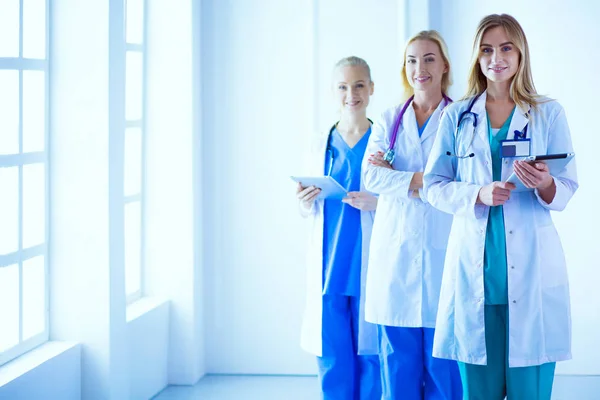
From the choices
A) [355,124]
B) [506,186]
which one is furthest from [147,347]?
[506,186]

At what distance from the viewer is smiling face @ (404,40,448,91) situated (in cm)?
286

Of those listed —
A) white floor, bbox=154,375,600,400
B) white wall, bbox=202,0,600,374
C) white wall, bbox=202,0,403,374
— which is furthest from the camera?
white wall, bbox=202,0,403,374

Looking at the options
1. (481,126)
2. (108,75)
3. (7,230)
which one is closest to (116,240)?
(7,230)

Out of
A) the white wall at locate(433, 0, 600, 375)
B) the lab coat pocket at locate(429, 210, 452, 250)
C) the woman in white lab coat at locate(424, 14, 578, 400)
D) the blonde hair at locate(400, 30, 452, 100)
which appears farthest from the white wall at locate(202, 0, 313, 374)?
the woman in white lab coat at locate(424, 14, 578, 400)

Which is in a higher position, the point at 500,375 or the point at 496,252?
the point at 496,252

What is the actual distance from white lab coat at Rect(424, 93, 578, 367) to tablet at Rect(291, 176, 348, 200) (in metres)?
0.70

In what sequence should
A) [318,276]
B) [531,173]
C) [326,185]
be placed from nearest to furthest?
[531,173]
[326,185]
[318,276]

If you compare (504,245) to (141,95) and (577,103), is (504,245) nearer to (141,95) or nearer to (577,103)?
(577,103)

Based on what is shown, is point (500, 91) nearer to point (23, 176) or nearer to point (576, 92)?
point (23, 176)

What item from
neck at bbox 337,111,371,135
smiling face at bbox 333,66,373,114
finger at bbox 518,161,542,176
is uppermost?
smiling face at bbox 333,66,373,114

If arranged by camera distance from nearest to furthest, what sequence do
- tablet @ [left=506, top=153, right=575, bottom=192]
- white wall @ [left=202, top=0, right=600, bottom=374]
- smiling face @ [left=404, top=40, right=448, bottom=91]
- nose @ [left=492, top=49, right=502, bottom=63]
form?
tablet @ [left=506, top=153, right=575, bottom=192] < nose @ [left=492, top=49, right=502, bottom=63] < smiling face @ [left=404, top=40, right=448, bottom=91] < white wall @ [left=202, top=0, right=600, bottom=374]

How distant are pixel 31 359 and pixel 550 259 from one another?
6.07 feet

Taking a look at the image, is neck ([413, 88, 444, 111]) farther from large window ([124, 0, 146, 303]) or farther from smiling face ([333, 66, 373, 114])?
large window ([124, 0, 146, 303])

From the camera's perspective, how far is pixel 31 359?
282cm
